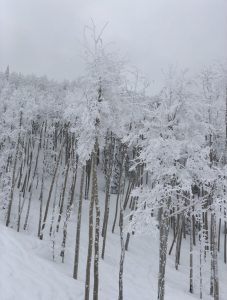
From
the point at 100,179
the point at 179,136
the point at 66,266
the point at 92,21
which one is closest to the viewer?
the point at 92,21

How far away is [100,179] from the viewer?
2260 inches

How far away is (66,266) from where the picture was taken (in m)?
24.1

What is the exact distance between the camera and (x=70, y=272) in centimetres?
2305

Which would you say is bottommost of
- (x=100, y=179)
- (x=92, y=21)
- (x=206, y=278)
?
(x=206, y=278)

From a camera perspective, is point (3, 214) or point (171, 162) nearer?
point (171, 162)

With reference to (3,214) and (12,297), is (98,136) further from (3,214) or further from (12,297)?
(3,214)

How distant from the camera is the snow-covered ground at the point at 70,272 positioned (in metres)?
17.9

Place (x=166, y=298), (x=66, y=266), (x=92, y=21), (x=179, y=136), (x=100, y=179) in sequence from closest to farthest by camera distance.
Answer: (x=92, y=21), (x=179, y=136), (x=166, y=298), (x=66, y=266), (x=100, y=179)

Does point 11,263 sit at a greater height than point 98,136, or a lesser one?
lesser

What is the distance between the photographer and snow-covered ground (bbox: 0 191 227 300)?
17891 mm

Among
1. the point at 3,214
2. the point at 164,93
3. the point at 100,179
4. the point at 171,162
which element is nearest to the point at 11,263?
the point at 171,162

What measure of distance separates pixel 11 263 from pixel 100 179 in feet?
124

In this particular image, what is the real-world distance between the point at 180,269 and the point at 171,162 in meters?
18.9

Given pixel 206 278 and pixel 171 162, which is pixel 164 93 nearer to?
pixel 171 162
